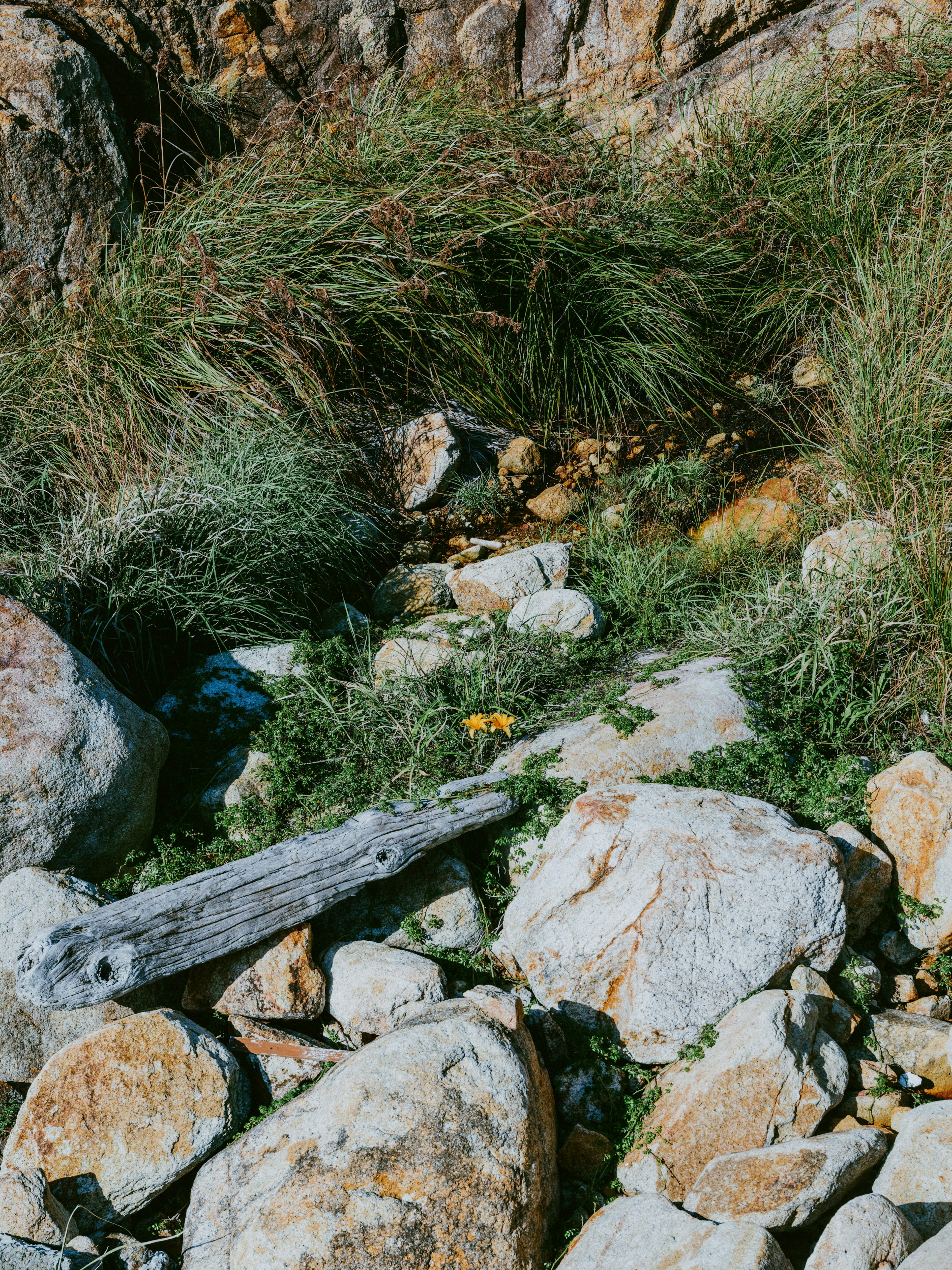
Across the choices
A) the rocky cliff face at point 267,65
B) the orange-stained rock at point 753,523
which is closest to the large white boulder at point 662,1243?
the orange-stained rock at point 753,523

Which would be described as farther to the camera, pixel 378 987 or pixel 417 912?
pixel 417 912

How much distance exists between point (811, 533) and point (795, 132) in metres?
2.85

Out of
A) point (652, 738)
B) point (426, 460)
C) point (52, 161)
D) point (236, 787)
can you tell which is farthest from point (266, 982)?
point (52, 161)

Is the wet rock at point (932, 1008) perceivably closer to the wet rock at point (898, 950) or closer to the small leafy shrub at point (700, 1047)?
the wet rock at point (898, 950)

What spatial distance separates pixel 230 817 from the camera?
11.4 feet

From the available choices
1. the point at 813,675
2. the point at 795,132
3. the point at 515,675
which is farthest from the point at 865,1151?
the point at 795,132

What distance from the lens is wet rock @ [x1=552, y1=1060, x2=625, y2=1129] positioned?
262 centimetres

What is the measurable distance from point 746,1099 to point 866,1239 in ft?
1.56

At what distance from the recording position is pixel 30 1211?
2.25 m

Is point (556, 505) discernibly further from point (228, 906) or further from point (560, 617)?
point (228, 906)

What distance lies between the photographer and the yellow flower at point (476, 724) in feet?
11.5

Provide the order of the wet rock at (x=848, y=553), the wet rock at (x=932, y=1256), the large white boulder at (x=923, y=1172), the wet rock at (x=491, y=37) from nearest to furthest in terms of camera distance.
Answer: the wet rock at (x=932, y=1256) < the large white boulder at (x=923, y=1172) < the wet rock at (x=848, y=553) < the wet rock at (x=491, y=37)

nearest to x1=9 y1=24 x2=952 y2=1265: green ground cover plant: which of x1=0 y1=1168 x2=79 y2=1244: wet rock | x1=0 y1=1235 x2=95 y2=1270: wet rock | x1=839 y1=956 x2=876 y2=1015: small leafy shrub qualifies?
x1=839 y1=956 x2=876 y2=1015: small leafy shrub

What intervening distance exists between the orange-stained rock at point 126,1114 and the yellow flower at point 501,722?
1.42 metres
